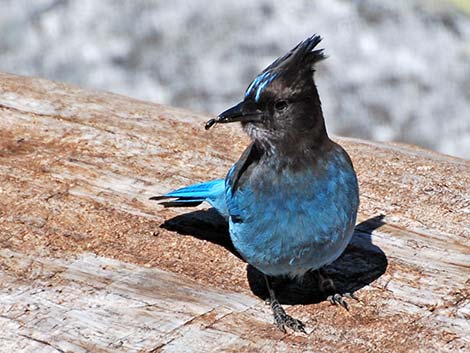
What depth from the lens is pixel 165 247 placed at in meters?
5.40

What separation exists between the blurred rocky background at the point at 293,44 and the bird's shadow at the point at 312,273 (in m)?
3.34

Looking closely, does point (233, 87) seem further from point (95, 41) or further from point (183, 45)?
point (95, 41)

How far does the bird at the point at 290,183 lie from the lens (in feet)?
16.0

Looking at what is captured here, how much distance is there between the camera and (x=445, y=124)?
9.05m

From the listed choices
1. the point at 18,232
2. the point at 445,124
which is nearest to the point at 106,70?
the point at 445,124

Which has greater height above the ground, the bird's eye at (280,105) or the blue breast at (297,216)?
the bird's eye at (280,105)

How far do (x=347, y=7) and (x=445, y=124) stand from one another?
120 centimetres

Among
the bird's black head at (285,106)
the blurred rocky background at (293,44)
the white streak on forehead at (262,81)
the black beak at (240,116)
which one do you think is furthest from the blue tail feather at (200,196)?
the blurred rocky background at (293,44)

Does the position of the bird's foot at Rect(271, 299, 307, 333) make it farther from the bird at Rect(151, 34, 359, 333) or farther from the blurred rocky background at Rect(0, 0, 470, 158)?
the blurred rocky background at Rect(0, 0, 470, 158)

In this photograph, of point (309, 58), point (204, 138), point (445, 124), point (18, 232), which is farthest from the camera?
point (445, 124)

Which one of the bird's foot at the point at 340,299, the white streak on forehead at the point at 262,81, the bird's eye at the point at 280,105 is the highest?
the white streak on forehead at the point at 262,81

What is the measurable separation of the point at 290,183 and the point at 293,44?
4.18m

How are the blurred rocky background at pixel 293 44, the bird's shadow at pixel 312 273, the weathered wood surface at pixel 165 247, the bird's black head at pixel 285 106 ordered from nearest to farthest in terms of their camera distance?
the weathered wood surface at pixel 165 247 → the bird's black head at pixel 285 106 → the bird's shadow at pixel 312 273 → the blurred rocky background at pixel 293 44

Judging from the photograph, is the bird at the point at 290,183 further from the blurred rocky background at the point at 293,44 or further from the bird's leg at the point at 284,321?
the blurred rocky background at the point at 293,44
